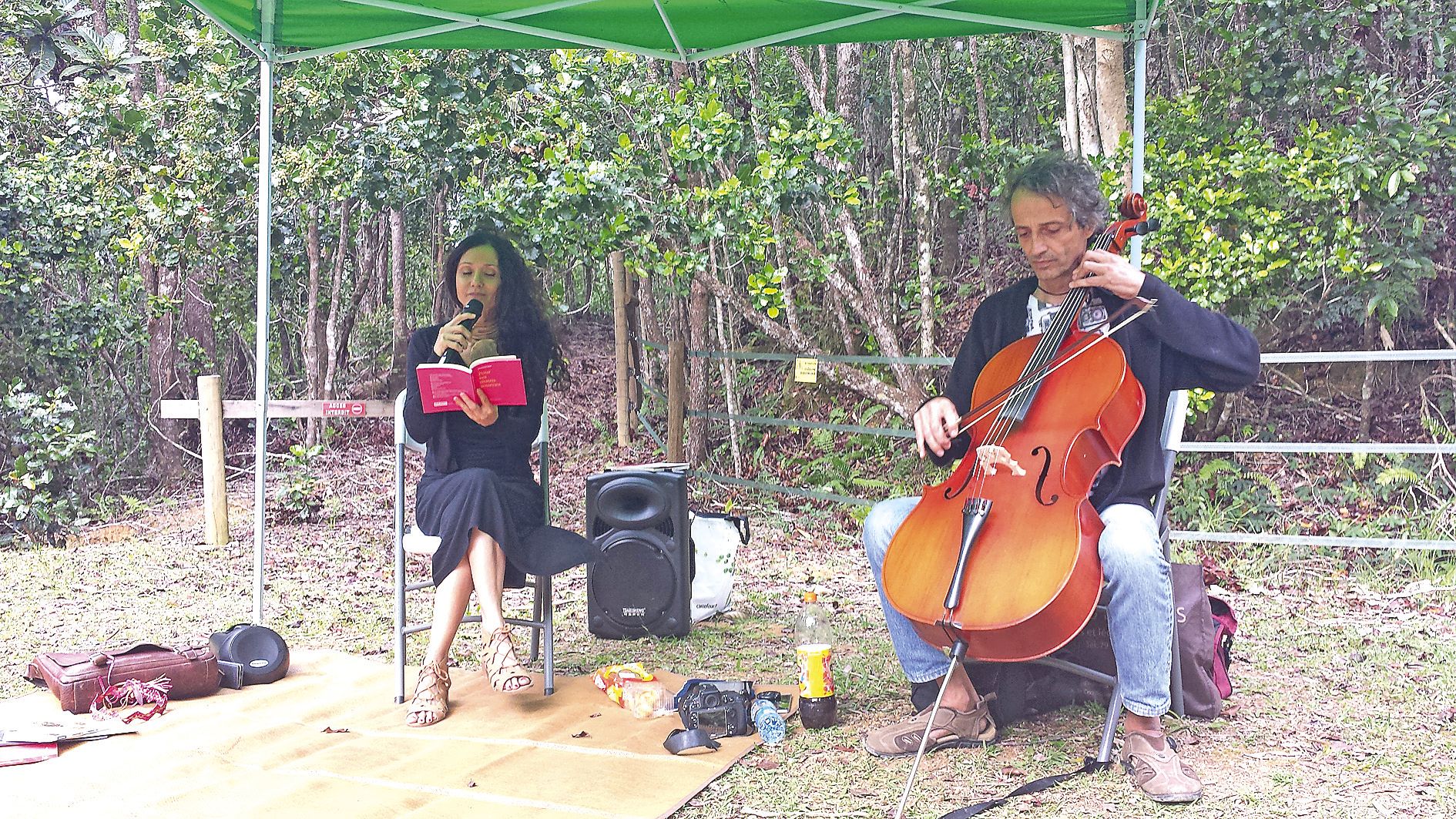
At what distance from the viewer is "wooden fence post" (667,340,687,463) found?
609cm

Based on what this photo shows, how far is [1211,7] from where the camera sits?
547 cm

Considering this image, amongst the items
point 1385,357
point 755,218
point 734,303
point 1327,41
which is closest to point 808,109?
point 734,303

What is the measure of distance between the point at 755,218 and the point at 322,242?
4.06 meters

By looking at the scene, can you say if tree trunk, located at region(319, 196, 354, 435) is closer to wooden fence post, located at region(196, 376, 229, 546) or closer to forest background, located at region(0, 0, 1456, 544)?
forest background, located at region(0, 0, 1456, 544)

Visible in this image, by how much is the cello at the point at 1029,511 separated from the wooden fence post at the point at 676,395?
3.75m

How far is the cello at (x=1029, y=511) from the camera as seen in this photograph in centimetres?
207

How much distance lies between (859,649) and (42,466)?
4504mm

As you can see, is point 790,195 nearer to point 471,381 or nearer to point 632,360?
point 632,360

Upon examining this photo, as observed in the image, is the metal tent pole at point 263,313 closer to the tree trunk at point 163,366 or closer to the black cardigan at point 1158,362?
the black cardigan at point 1158,362

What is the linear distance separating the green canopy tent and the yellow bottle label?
52.9 inches

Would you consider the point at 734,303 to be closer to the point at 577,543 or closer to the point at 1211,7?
the point at 1211,7

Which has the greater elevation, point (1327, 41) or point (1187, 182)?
point (1327, 41)

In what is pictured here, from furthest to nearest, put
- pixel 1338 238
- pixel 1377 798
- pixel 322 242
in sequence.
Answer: pixel 322 242 < pixel 1338 238 < pixel 1377 798

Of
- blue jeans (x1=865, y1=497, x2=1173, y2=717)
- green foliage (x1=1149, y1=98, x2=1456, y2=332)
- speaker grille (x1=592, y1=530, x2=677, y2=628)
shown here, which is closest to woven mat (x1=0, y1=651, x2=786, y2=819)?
speaker grille (x1=592, y1=530, x2=677, y2=628)
